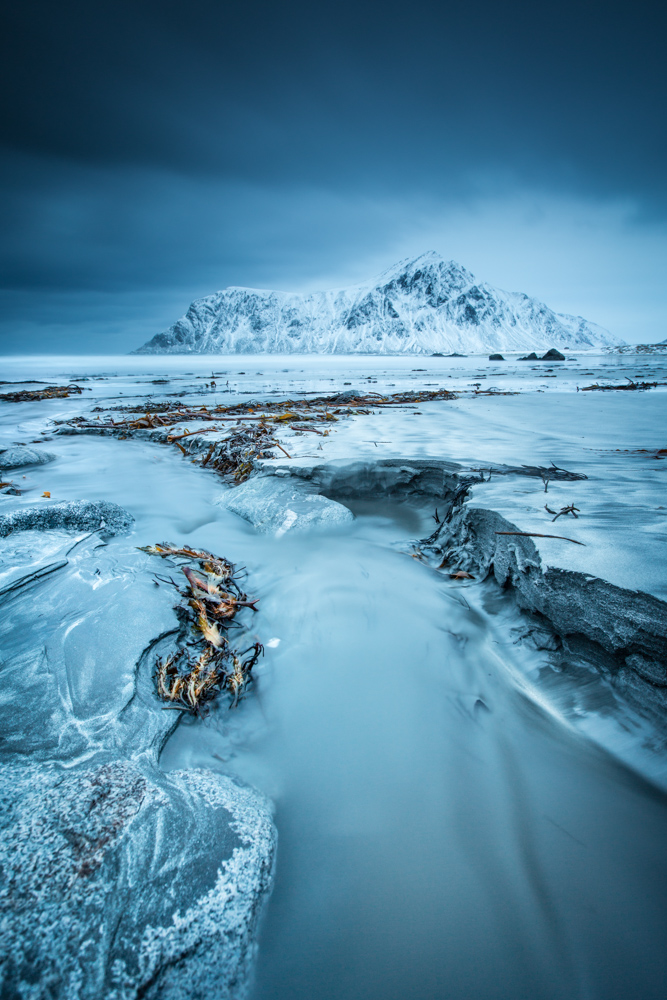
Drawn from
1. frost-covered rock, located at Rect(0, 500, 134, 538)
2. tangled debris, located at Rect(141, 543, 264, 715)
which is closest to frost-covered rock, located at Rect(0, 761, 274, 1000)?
tangled debris, located at Rect(141, 543, 264, 715)

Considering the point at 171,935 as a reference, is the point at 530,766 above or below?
below

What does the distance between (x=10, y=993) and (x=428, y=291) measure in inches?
9093

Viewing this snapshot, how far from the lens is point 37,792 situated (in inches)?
41.9

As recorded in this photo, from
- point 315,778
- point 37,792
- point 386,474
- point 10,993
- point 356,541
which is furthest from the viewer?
point 386,474

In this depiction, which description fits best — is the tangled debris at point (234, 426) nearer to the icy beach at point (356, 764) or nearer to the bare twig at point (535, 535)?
the icy beach at point (356, 764)

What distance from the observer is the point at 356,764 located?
1470 millimetres

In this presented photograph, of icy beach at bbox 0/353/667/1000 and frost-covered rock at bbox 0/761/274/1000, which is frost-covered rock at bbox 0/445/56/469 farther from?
frost-covered rock at bbox 0/761/274/1000

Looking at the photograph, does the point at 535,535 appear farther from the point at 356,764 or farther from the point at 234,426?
the point at 234,426

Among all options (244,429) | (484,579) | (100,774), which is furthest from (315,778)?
(244,429)

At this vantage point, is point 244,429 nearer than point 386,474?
No

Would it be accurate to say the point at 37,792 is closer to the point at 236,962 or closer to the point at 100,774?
the point at 100,774

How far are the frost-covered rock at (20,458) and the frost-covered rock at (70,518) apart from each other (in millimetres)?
2795

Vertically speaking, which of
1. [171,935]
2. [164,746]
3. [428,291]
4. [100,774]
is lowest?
[164,746]

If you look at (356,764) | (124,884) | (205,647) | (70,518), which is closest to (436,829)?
(356,764)
